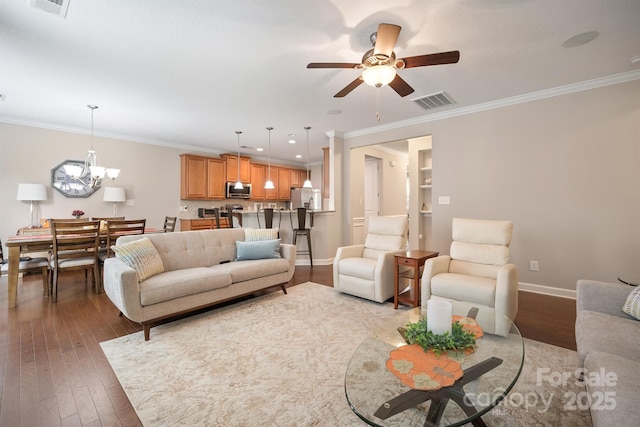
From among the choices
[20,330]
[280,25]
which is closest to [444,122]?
[280,25]

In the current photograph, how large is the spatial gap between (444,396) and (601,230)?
12.0ft

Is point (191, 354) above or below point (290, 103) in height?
below

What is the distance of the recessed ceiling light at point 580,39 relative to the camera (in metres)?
2.42

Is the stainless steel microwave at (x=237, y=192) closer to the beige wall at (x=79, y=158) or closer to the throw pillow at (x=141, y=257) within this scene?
the beige wall at (x=79, y=158)

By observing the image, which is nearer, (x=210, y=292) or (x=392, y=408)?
(x=392, y=408)

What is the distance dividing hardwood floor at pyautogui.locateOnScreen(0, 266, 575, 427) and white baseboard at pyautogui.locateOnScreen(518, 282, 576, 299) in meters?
0.19

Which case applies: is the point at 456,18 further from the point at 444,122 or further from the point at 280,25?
the point at 444,122

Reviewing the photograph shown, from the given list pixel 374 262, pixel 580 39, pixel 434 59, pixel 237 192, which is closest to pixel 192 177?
pixel 237 192

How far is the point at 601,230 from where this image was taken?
3365 millimetres

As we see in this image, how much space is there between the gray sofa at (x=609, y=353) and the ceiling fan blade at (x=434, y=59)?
72.4 inches

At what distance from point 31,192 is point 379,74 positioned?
5745mm

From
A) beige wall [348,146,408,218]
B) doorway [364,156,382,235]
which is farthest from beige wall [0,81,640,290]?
doorway [364,156,382,235]

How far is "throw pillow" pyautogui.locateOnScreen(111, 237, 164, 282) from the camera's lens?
2.61 metres

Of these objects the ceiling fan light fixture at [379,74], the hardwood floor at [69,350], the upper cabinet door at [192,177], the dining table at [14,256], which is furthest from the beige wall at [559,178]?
the dining table at [14,256]
